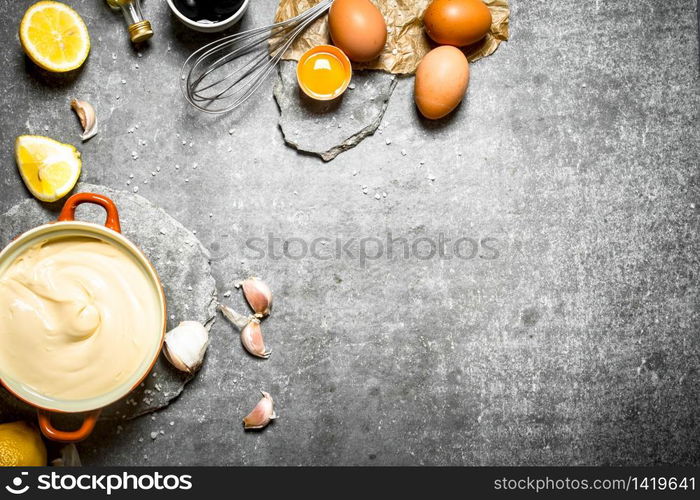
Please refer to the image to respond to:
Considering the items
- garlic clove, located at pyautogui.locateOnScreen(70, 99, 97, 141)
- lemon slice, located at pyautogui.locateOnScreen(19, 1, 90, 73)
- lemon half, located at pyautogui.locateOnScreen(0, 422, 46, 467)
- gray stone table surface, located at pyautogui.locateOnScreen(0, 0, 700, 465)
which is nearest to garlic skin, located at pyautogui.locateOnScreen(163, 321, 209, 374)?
gray stone table surface, located at pyautogui.locateOnScreen(0, 0, 700, 465)

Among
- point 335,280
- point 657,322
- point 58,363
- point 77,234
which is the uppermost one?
point 77,234

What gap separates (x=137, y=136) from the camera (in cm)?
111

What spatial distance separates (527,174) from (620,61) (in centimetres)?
30

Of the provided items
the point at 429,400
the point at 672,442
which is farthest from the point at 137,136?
the point at 672,442

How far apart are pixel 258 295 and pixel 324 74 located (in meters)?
0.44

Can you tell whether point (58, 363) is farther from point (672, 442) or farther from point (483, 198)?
point (672, 442)

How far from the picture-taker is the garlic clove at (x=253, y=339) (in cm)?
108

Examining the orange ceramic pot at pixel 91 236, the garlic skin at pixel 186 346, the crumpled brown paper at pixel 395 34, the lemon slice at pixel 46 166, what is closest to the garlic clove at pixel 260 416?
the garlic skin at pixel 186 346

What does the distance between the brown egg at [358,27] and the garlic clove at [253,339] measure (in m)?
0.55

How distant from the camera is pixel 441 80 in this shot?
1.03m

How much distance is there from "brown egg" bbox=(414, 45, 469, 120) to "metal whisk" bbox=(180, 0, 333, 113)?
0.25 meters

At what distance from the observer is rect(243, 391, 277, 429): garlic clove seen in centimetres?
108

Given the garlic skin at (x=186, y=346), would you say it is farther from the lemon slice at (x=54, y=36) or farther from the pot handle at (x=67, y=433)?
the lemon slice at (x=54, y=36)

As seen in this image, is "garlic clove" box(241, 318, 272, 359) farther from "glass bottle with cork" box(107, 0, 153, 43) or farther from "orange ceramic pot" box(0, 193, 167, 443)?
"glass bottle with cork" box(107, 0, 153, 43)
